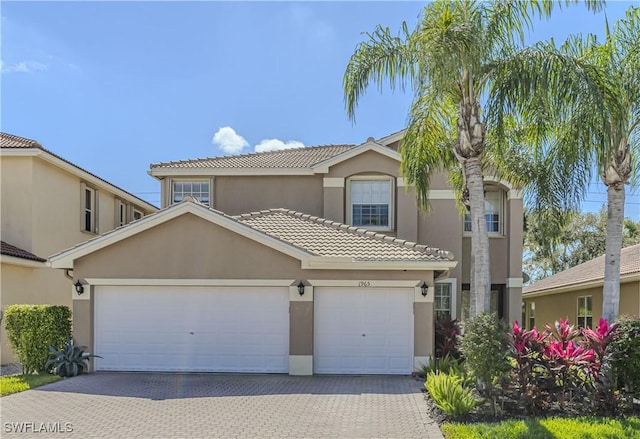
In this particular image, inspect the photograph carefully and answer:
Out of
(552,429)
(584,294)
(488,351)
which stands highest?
(488,351)

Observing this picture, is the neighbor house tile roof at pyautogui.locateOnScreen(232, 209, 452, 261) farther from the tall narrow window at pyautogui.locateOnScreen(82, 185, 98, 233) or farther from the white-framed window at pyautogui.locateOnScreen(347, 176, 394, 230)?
the tall narrow window at pyautogui.locateOnScreen(82, 185, 98, 233)

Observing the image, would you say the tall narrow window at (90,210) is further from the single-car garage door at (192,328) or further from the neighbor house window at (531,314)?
the neighbor house window at (531,314)

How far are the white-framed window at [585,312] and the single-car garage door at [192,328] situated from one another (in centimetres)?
1369

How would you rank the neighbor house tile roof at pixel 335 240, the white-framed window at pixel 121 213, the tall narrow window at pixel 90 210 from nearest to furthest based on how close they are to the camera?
the neighbor house tile roof at pixel 335 240 < the tall narrow window at pixel 90 210 < the white-framed window at pixel 121 213

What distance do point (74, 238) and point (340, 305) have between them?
1177 cm

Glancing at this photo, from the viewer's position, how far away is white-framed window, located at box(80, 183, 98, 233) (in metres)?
20.6

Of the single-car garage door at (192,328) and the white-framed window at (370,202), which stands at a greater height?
the white-framed window at (370,202)

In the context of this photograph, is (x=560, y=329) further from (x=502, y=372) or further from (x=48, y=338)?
(x=48, y=338)

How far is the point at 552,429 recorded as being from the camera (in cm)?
802

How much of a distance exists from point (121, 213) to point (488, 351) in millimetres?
20120

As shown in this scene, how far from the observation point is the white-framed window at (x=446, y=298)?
17719mm

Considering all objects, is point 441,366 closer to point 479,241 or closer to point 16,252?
point 479,241

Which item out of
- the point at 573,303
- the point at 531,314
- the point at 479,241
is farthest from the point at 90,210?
the point at 531,314

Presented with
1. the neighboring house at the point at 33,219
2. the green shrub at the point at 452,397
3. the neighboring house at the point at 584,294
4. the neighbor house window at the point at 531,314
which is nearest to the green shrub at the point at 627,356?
the green shrub at the point at 452,397
